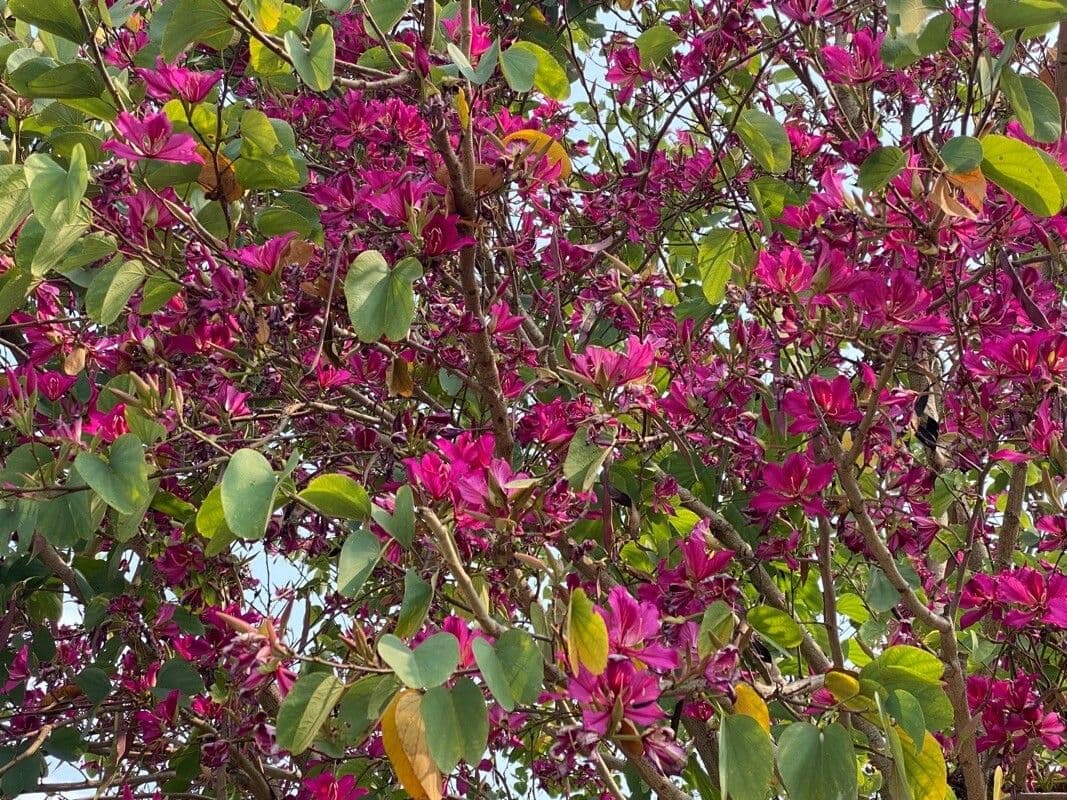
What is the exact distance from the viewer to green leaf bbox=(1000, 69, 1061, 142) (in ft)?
3.97

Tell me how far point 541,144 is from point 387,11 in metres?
0.27

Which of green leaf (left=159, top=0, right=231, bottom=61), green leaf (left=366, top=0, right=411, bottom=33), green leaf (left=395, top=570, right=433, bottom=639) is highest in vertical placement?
green leaf (left=366, top=0, right=411, bottom=33)

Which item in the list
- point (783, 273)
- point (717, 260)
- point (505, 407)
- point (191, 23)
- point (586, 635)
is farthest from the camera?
point (717, 260)

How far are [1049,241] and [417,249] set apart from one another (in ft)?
2.69

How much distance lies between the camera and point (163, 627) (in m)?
2.05

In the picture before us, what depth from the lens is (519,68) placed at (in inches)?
56.0

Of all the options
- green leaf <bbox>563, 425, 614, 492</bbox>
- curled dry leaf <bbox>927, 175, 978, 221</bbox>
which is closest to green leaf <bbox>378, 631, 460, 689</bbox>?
green leaf <bbox>563, 425, 614, 492</bbox>

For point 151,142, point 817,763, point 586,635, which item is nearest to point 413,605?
point 586,635

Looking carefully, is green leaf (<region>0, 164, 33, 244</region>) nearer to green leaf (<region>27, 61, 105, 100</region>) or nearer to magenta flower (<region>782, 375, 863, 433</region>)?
green leaf (<region>27, 61, 105, 100</region>)

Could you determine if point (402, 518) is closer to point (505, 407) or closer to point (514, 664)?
point (514, 664)

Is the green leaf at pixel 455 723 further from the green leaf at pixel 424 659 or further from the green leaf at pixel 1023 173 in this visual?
the green leaf at pixel 1023 173

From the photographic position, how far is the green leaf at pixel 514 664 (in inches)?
37.9

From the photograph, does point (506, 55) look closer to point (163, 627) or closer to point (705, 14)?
point (705, 14)

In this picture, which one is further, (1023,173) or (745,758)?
(1023,173)
